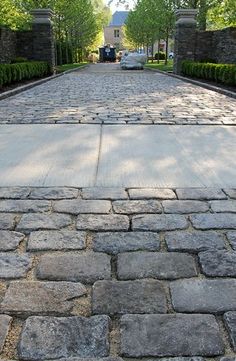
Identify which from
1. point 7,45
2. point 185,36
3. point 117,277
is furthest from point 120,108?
point 185,36

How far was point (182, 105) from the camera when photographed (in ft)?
32.3

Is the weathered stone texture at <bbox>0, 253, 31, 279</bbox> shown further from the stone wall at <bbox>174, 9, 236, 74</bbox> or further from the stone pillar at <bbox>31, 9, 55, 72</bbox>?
the stone wall at <bbox>174, 9, 236, 74</bbox>

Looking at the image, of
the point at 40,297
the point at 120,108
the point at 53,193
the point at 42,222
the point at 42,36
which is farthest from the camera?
the point at 42,36

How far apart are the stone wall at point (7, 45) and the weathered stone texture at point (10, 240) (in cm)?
1807

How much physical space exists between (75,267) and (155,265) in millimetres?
530

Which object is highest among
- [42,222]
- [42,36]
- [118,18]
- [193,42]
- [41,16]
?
[118,18]

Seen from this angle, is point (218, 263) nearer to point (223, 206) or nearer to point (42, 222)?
point (223, 206)

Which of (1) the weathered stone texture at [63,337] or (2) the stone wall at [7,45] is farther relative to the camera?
(2) the stone wall at [7,45]

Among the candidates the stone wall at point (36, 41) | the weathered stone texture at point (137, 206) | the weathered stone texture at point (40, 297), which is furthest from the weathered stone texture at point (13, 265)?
the stone wall at point (36, 41)

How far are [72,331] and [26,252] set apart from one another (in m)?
0.94

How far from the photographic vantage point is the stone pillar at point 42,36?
2142 cm

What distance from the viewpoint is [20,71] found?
1533 centimetres

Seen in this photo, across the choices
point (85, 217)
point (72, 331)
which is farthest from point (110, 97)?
point (72, 331)

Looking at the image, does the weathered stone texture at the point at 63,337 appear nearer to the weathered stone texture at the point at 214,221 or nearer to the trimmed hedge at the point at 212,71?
the weathered stone texture at the point at 214,221
